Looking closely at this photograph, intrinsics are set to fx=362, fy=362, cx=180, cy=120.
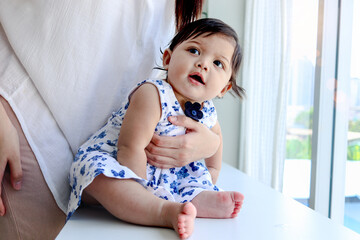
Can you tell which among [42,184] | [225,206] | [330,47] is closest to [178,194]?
[225,206]

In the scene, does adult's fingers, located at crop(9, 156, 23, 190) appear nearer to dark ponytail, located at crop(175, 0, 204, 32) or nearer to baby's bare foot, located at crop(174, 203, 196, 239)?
baby's bare foot, located at crop(174, 203, 196, 239)

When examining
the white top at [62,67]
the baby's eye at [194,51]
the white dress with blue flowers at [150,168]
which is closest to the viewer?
the white dress with blue flowers at [150,168]

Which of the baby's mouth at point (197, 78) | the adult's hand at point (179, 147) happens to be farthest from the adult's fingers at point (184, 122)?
the baby's mouth at point (197, 78)

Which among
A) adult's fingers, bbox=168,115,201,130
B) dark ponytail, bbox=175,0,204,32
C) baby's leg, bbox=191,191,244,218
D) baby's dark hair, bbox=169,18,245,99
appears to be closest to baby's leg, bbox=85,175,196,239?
baby's leg, bbox=191,191,244,218

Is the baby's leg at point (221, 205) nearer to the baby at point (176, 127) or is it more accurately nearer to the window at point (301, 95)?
the baby at point (176, 127)

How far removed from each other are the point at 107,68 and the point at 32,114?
25 cm

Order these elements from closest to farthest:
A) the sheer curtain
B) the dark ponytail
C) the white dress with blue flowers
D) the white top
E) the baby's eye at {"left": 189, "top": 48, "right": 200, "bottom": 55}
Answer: the white dress with blue flowers, the white top, the baby's eye at {"left": 189, "top": 48, "right": 200, "bottom": 55}, the dark ponytail, the sheer curtain

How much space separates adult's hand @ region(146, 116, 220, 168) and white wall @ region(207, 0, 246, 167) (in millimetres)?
1638

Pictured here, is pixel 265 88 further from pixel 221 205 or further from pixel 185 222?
pixel 185 222

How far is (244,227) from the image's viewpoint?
76 centimetres

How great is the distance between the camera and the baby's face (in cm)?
98

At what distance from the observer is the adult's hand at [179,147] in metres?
0.92

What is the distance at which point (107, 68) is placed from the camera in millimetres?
1035

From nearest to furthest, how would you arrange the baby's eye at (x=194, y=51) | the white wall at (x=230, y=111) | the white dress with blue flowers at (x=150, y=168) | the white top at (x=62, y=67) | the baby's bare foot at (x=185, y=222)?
1. the baby's bare foot at (x=185, y=222)
2. the white dress with blue flowers at (x=150, y=168)
3. the white top at (x=62, y=67)
4. the baby's eye at (x=194, y=51)
5. the white wall at (x=230, y=111)
